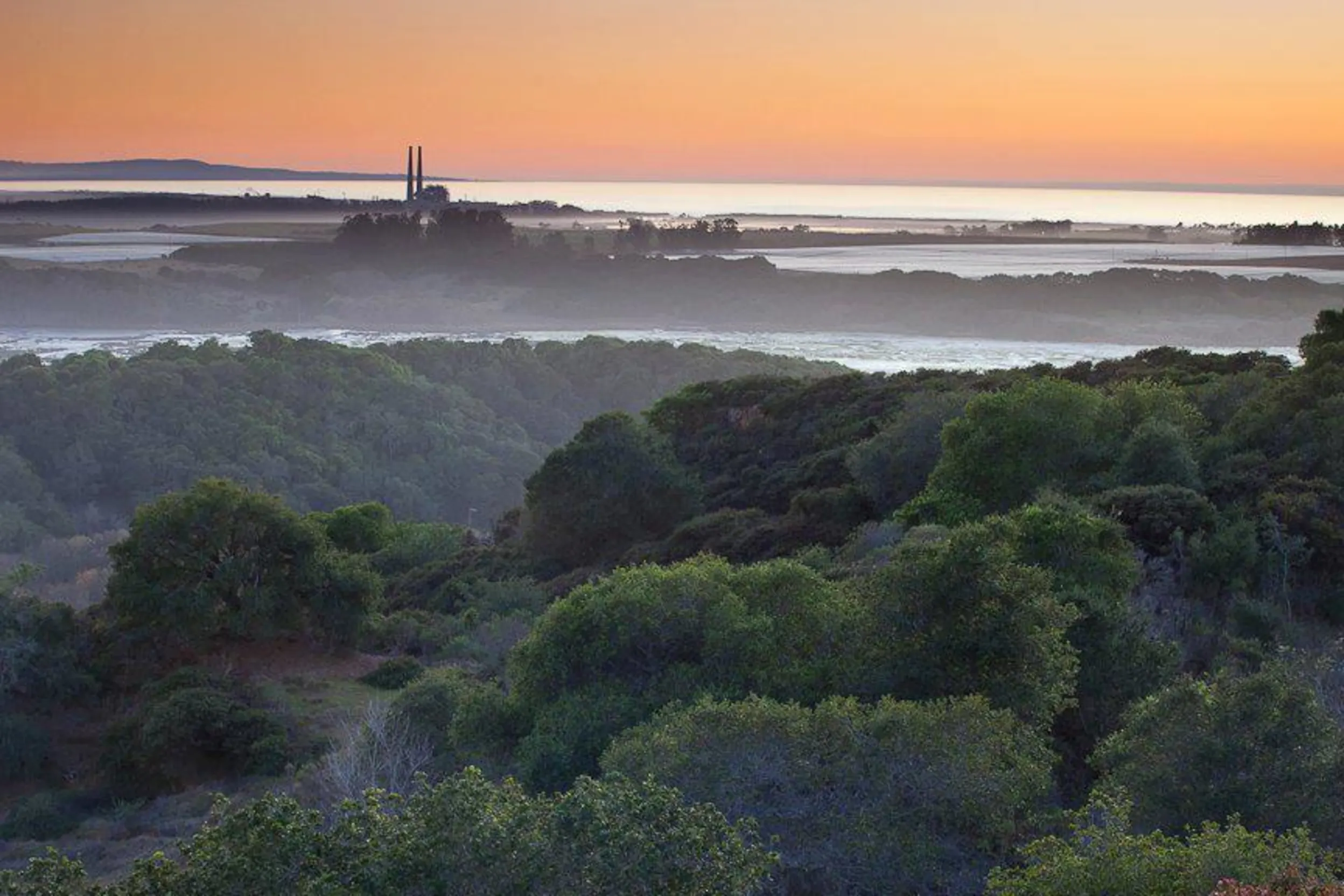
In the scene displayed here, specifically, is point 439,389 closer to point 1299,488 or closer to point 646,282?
point 646,282

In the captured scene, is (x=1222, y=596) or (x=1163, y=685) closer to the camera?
(x=1163, y=685)

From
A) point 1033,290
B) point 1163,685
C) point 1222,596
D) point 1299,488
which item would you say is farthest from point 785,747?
point 1033,290

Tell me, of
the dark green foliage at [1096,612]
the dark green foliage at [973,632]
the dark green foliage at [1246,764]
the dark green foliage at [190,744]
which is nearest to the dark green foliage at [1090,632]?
the dark green foliage at [1096,612]

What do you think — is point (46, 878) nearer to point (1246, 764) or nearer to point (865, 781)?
point (865, 781)

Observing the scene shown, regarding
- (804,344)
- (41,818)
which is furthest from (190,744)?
(804,344)

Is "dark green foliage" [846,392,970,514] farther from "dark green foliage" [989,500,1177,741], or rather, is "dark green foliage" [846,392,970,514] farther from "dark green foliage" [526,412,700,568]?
"dark green foliage" [989,500,1177,741]

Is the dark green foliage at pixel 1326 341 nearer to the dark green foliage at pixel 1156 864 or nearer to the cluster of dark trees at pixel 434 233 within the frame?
the dark green foliage at pixel 1156 864
